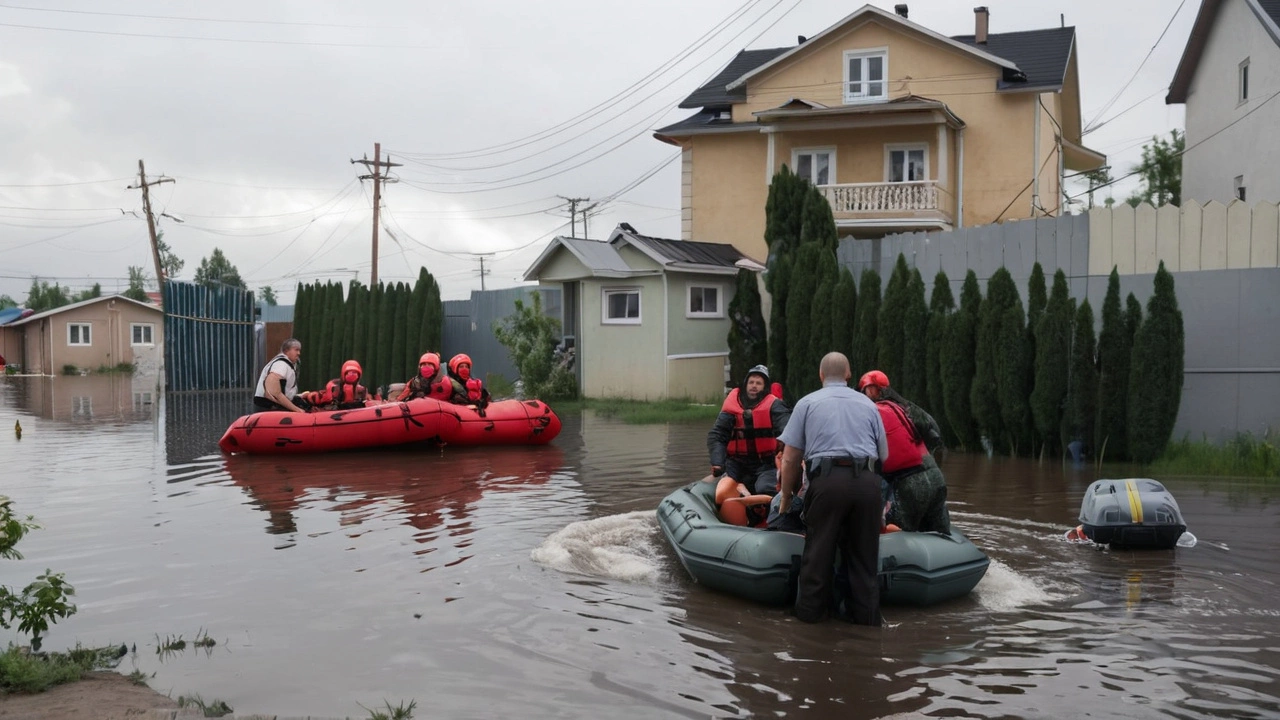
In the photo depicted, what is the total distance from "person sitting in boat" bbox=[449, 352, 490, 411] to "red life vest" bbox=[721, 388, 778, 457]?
8041 millimetres

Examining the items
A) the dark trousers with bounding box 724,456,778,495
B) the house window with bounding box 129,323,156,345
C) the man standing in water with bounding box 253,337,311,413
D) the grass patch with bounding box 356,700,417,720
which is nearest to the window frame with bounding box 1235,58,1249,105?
the dark trousers with bounding box 724,456,778,495

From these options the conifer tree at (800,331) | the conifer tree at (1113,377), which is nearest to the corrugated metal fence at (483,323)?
the conifer tree at (800,331)

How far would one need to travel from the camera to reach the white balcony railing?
→ 2792 centimetres

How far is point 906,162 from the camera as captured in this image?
29.4 meters

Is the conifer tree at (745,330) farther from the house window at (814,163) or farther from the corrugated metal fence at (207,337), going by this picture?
the corrugated metal fence at (207,337)

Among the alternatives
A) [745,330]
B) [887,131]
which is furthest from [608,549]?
[887,131]

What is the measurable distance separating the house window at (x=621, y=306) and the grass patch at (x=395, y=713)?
1941 centimetres

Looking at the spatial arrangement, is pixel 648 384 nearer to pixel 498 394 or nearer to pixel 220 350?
pixel 498 394

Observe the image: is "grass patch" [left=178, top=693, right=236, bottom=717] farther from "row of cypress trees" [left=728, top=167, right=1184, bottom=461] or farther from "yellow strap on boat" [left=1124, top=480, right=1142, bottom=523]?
"row of cypress trees" [left=728, top=167, right=1184, bottom=461]

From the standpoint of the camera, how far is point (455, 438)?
16.9 m

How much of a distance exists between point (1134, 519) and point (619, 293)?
17.2 m

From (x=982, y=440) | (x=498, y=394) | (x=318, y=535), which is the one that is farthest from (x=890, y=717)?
(x=498, y=394)

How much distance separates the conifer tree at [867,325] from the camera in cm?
1709

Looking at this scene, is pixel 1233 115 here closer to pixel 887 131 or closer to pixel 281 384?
pixel 887 131
